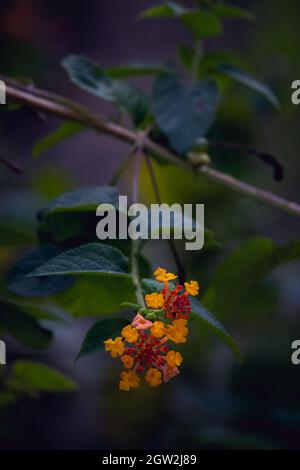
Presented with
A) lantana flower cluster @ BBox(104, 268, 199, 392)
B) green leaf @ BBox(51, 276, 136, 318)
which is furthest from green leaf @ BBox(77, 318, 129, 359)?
green leaf @ BBox(51, 276, 136, 318)

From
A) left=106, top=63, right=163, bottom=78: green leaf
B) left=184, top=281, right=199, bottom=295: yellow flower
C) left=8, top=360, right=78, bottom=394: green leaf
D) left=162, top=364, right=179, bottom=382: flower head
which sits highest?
→ left=106, top=63, right=163, bottom=78: green leaf

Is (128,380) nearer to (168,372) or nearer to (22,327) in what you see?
(168,372)

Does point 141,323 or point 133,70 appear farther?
point 133,70

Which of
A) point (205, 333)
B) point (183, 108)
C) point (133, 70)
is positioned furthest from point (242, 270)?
point (133, 70)

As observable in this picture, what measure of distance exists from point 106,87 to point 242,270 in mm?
283

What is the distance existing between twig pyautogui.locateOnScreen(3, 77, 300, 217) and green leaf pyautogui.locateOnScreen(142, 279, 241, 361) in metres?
0.26

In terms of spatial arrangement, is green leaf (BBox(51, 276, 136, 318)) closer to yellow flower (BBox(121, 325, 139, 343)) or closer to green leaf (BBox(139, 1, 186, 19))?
yellow flower (BBox(121, 325, 139, 343))

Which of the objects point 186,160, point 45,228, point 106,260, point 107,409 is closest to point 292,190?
point 107,409

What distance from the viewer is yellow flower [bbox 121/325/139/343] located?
0.42 m

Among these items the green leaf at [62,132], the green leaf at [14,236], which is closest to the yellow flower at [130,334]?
the green leaf at [14,236]

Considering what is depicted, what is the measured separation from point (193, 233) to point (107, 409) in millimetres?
902

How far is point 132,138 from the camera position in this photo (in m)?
0.73

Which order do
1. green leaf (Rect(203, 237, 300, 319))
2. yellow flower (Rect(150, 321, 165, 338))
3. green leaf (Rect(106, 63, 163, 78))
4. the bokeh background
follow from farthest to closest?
the bokeh background
green leaf (Rect(106, 63, 163, 78))
green leaf (Rect(203, 237, 300, 319))
yellow flower (Rect(150, 321, 165, 338))

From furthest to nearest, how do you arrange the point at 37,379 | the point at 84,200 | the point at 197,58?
the point at 197,58 → the point at 37,379 → the point at 84,200
